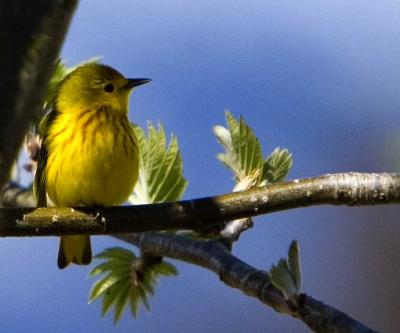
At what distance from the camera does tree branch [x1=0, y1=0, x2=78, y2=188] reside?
1.77 feet

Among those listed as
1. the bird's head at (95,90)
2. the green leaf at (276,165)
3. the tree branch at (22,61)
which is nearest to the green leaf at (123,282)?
the green leaf at (276,165)

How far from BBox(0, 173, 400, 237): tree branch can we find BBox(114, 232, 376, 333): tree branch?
0.16 m

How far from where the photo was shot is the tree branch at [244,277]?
136 cm

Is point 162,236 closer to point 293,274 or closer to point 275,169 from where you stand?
point 275,169

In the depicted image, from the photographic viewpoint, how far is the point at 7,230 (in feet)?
5.24

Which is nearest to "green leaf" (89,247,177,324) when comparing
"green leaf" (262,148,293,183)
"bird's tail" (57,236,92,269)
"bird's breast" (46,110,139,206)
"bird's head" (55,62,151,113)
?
"bird's breast" (46,110,139,206)

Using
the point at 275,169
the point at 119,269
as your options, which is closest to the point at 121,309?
the point at 119,269

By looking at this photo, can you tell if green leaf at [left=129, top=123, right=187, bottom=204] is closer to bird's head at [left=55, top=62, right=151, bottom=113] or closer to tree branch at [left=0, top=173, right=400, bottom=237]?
tree branch at [left=0, top=173, right=400, bottom=237]

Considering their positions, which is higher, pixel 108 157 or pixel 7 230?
pixel 108 157

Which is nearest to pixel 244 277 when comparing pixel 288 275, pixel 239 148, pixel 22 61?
pixel 288 275

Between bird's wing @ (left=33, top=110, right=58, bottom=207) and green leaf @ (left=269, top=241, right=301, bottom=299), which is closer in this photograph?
green leaf @ (left=269, top=241, right=301, bottom=299)

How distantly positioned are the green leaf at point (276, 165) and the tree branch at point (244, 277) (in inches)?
9.4

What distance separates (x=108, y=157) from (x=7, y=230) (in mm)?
1453

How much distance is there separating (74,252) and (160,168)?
3.66 ft
